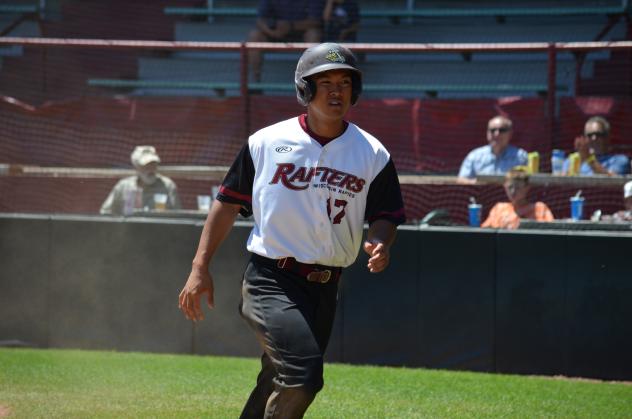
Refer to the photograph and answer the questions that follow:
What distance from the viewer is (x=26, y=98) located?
12539 mm

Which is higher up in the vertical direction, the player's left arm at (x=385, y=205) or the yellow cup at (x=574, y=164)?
the yellow cup at (x=574, y=164)

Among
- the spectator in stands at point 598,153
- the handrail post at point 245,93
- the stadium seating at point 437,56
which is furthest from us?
the stadium seating at point 437,56

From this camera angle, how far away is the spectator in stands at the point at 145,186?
9562 mm

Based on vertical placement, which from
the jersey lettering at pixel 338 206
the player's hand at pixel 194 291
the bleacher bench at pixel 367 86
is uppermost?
the bleacher bench at pixel 367 86

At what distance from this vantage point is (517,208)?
28.2 ft

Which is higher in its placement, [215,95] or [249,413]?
[215,95]

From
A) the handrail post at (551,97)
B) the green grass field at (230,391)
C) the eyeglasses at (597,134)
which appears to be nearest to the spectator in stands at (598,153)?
the eyeglasses at (597,134)

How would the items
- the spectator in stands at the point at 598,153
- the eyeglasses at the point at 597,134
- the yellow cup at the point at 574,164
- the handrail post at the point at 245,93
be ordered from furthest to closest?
the handrail post at the point at 245,93
the eyeglasses at the point at 597,134
the spectator in stands at the point at 598,153
the yellow cup at the point at 574,164

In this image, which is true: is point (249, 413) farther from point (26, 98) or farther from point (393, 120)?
point (26, 98)

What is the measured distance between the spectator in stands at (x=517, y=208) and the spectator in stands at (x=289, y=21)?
14.4 feet

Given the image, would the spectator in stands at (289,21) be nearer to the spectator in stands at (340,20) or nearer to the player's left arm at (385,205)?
the spectator in stands at (340,20)

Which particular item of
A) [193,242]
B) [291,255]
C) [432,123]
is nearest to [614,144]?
[432,123]

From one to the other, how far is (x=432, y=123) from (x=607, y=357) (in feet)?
13.1

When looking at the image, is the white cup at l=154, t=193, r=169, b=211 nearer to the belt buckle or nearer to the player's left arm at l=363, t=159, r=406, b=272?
the player's left arm at l=363, t=159, r=406, b=272
